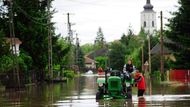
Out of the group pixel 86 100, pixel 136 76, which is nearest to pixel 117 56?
pixel 136 76

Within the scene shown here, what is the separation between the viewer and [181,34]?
6750 cm

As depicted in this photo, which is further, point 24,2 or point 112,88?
point 24,2

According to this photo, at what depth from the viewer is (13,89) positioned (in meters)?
49.2

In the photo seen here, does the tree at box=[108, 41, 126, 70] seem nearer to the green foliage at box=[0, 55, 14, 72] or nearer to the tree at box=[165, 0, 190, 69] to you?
the tree at box=[165, 0, 190, 69]

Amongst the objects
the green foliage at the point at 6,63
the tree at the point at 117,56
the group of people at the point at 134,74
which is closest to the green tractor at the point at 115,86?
the group of people at the point at 134,74

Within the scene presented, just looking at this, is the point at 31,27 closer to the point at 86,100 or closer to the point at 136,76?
the point at 136,76

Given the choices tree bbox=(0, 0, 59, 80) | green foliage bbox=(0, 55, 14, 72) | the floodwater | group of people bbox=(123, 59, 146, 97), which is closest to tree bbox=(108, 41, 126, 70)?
tree bbox=(0, 0, 59, 80)

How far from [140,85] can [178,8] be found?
130 ft

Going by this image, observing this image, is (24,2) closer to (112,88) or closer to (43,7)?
(43,7)

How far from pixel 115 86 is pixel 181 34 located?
4197 cm

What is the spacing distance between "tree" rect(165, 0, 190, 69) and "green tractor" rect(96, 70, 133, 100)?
38471mm

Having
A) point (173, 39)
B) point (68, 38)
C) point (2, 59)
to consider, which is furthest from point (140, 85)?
point (68, 38)

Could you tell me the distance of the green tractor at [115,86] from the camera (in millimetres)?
26625

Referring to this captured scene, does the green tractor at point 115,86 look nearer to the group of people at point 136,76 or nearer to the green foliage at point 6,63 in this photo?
the group of people at point 136,76
